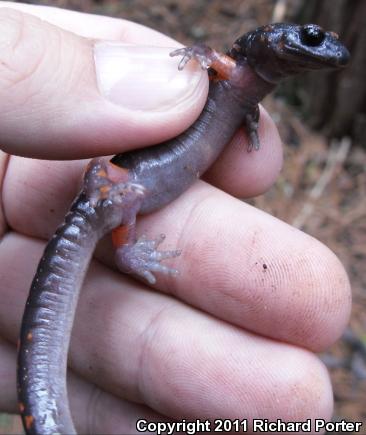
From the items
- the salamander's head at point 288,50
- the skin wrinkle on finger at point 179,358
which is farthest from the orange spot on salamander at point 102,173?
the salamander's head at point 288,50

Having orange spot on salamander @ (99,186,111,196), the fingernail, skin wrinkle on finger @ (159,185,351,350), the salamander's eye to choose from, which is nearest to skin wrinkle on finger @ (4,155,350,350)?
skin wrinkle on finger @ (159,185,351,350)

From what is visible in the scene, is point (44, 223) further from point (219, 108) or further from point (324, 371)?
point (324, 371)

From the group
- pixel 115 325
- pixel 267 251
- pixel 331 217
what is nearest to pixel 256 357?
pixel 267 251

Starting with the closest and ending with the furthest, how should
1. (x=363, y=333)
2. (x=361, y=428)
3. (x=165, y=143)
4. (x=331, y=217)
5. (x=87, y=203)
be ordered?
(x=87, y=203)
(x=165, y=143)
(x=361, y=428)
(x=363, y=333)
(x=331, y=217)

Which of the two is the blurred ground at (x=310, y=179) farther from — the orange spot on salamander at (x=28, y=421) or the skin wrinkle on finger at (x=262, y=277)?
the orange spot on salamander at (x=28, y=421)

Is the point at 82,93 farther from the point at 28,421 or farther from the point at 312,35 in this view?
the point at 28,421

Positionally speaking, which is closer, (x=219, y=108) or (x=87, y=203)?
(x=87, y=203)

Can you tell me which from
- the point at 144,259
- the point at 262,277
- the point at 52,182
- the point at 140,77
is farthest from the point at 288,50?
the point at 52,182
